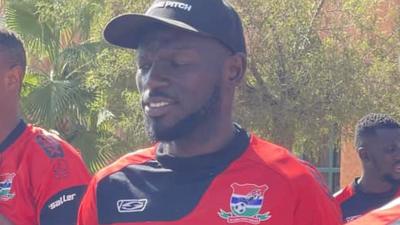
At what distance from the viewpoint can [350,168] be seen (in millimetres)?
19547

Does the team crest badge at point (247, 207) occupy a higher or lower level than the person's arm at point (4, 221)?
higher

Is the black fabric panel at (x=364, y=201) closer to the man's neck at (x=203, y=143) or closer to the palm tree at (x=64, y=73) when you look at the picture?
the man's neck at (x=203, y=143)

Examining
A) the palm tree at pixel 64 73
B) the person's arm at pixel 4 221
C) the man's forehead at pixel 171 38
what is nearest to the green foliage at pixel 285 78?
the palm tree at pixel 64 73

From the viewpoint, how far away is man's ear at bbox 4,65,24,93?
178 inches

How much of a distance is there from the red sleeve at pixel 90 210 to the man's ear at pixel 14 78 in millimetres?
1158

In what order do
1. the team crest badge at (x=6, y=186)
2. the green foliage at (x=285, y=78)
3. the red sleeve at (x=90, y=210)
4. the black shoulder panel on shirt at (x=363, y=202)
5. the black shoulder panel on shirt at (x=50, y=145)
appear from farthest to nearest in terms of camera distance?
1. the green foliage at (x=285, y=78)
2. the black shoulder panel on shirt at (x=363, y=202)
3. the black shoulder panel on shirt at (x=50, y=145)
4. the team crest badge at (x=6, y=186)
5. the red sleeve at (x=90, y=210)

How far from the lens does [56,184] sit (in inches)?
168

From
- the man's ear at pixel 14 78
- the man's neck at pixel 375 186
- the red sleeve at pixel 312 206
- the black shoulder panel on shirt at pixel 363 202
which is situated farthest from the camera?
the man's neck at pixel 375 186

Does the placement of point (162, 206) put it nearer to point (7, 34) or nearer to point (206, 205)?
point (206, 205)

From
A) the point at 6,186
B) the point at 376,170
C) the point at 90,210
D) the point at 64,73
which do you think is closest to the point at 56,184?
the point at 6,186

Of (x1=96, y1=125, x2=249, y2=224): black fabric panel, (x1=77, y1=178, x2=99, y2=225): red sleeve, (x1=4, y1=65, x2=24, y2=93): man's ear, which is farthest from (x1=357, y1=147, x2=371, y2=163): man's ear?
(x1=77, y1=178, x2=99, y2=225): red sleeve

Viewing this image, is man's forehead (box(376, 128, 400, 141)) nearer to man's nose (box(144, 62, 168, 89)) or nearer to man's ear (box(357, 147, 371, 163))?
man's ear (box(357, 147, 371, 163))

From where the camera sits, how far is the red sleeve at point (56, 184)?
425 centimetres

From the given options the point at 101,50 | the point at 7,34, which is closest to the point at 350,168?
the point at 101,50
